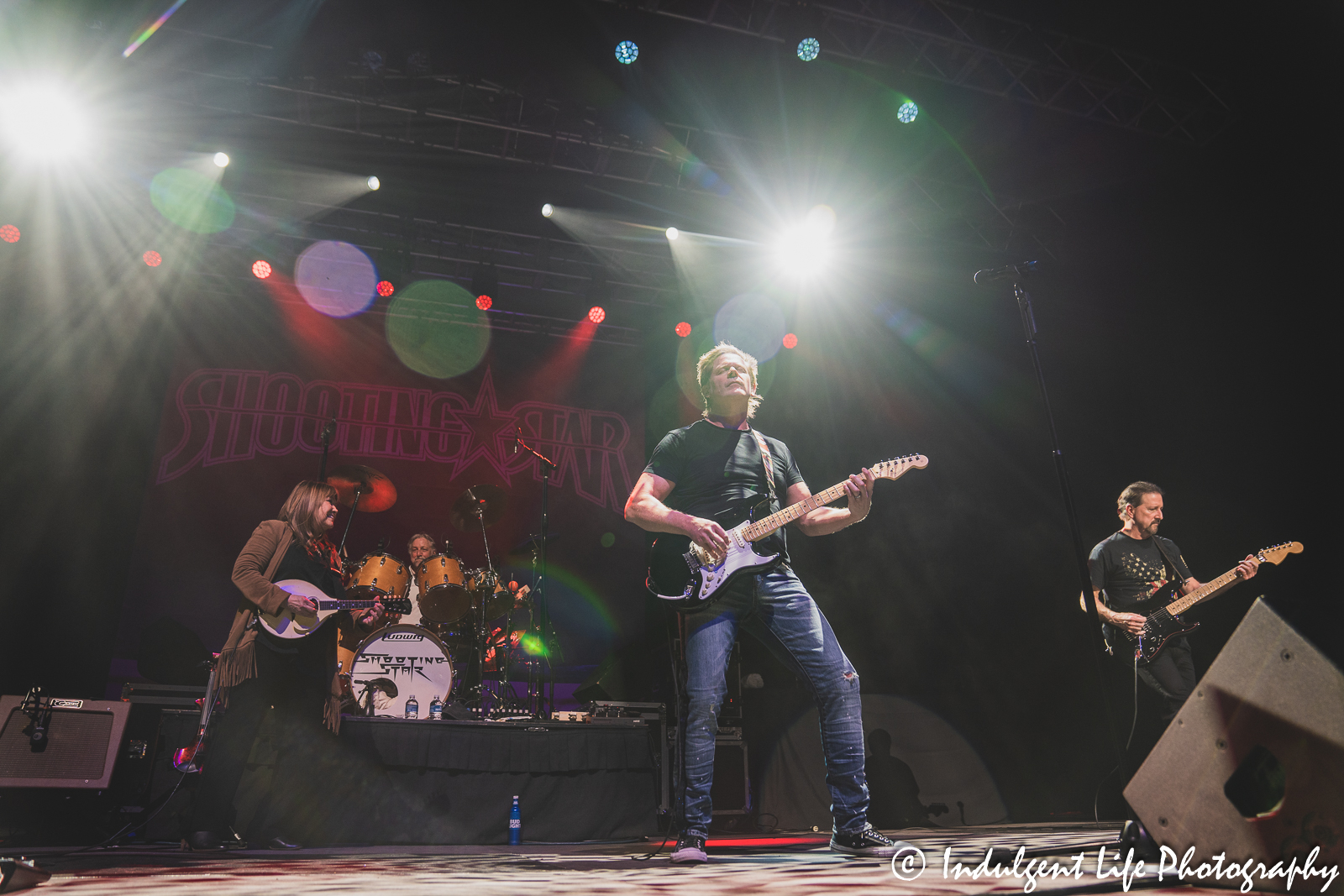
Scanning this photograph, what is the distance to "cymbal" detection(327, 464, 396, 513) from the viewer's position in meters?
7.10

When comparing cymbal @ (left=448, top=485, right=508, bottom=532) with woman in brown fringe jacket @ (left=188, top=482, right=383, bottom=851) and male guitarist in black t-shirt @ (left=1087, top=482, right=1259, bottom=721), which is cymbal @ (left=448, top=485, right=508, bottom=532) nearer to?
woman in brown fringe jacket @ (left=188, top=482, right=383, bottom=851)

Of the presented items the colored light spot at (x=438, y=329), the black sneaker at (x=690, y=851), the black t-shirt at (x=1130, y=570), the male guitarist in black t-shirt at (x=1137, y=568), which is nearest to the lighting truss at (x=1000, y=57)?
the male guitarist in black t-shirt at (x=1137, y=568)

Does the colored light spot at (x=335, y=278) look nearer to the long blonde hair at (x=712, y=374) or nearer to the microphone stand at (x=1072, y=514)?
the long blonde hair at (x=712, y=374)

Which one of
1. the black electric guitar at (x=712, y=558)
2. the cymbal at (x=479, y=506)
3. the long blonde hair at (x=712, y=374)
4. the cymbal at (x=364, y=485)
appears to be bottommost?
the black electric guitar at (x=712, y=558)

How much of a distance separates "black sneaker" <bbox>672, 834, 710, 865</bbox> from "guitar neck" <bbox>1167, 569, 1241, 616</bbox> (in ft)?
13.0

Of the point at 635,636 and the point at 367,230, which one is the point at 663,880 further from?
the point at 367,230

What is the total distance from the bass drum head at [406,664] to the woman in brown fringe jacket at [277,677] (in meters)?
1.44

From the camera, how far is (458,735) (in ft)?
15.6

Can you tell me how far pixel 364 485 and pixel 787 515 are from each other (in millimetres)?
5217

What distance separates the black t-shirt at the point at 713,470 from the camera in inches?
129

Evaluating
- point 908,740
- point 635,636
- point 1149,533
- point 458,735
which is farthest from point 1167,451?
point 458,735

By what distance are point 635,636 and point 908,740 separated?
2.93 meters

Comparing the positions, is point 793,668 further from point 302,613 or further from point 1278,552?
point 1278,552

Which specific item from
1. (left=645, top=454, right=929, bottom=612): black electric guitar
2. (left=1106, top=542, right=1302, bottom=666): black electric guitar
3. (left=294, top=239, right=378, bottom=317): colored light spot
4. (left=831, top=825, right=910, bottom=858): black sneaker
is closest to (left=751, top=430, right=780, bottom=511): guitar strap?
(left=645, top=454, right=929, bottom=612): black electric guitar
